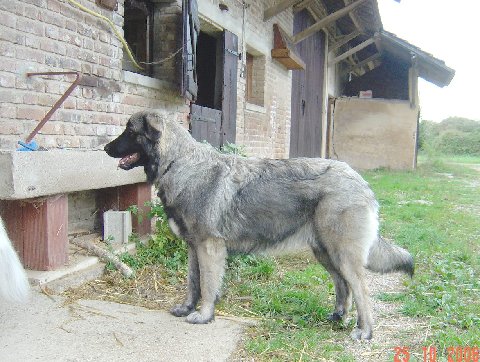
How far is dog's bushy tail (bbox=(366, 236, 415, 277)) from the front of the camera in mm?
3540

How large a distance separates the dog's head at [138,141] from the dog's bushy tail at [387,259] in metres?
1.84

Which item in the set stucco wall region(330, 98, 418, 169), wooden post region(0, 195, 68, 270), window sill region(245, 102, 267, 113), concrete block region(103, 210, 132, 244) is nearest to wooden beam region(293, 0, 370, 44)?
window sill region(245, 102, 267, 113)

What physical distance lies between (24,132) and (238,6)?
5.15m

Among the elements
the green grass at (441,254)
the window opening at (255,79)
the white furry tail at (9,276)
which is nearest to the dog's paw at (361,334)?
the green grass at (441,254)

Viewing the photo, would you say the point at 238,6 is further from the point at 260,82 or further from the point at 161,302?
the point at 161,302

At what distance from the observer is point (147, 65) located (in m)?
6.23

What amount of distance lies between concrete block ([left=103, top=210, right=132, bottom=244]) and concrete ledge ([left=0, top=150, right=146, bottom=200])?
0.34 metres

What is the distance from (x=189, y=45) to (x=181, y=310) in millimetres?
3196

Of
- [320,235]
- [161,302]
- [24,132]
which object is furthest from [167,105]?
[320,235]

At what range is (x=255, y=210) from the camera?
3590 millimetres

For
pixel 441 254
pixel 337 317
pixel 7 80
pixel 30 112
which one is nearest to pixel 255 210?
pixel 337 317

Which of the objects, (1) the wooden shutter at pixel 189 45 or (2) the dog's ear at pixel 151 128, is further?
(1) the wooden shutter at pixel 189 45

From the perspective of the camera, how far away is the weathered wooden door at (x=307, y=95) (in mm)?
12211

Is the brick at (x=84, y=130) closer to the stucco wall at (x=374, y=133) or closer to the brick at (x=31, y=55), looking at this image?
the brick at (x=31, y=55)
